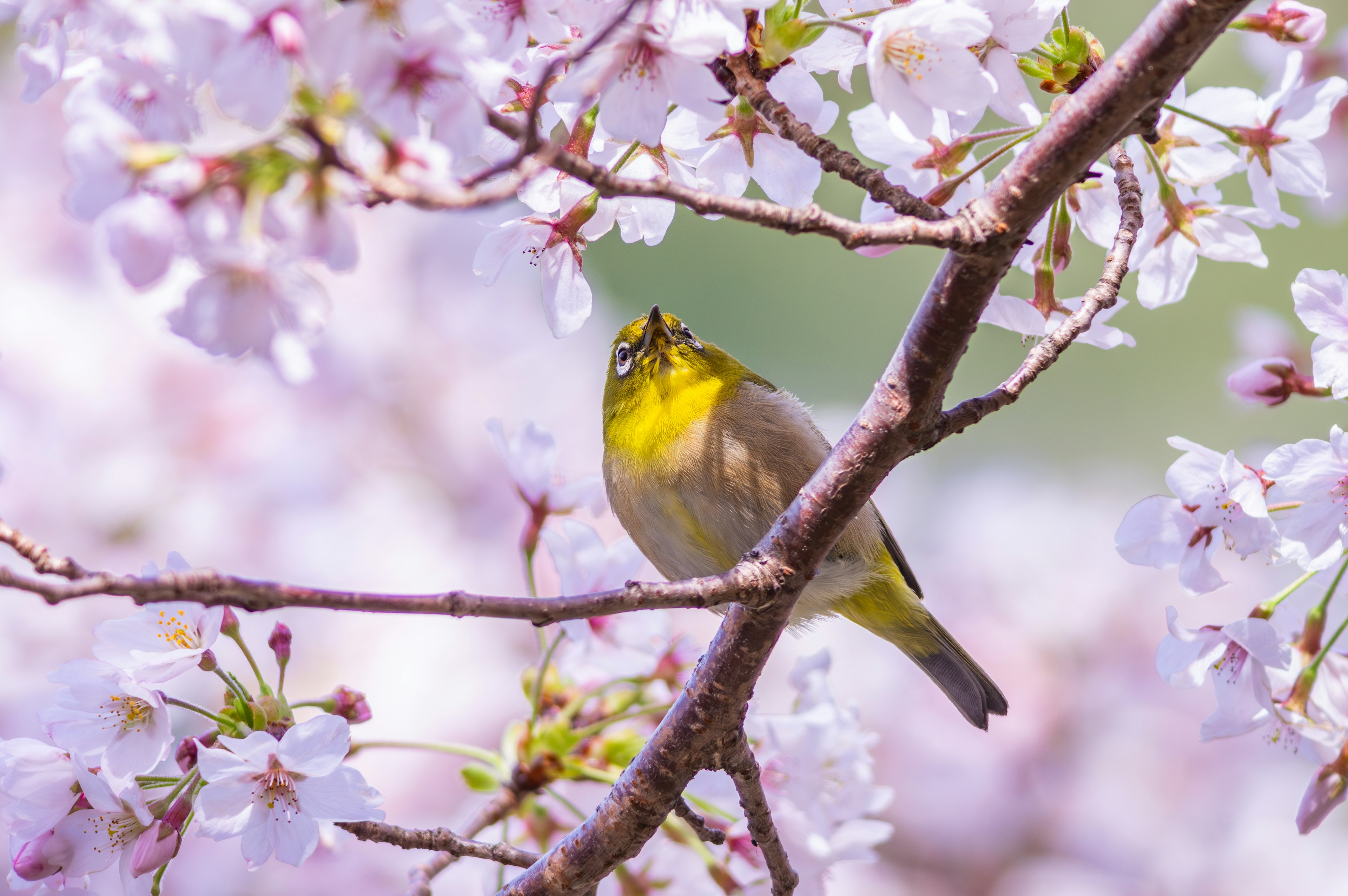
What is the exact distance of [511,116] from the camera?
109cm

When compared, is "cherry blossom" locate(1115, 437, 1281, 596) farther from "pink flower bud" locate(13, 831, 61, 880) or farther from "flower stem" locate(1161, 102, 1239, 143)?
"pink flower bud" locate(13, 831, 61, 880)

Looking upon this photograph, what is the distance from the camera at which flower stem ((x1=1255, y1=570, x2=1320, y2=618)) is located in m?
1.33

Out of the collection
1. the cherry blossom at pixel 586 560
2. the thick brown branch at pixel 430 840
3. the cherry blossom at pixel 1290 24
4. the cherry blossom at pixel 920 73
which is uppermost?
the cherry blossom at pixel 1290 24

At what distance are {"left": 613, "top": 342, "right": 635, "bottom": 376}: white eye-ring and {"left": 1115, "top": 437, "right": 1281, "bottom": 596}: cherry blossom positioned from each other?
143 centimetres

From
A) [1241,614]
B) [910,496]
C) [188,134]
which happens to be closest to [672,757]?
[188,134]

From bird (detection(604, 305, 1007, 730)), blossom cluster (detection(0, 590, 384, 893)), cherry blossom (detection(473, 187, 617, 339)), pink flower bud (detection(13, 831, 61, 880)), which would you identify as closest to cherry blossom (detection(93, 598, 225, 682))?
blossom cluster (detection(0, 590, 384, 893))

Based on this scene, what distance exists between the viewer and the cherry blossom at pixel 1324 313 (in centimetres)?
123

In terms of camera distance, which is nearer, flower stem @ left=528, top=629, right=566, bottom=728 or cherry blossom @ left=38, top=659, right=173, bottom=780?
cherry blossom @ left=38, top=659, right=173, bottom=780

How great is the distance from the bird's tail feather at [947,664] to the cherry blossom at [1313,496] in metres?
1.16

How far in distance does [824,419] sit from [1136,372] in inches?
155

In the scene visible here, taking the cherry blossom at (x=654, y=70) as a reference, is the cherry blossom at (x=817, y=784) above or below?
below

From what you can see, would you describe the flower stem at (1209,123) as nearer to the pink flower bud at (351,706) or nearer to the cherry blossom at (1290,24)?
the cherry blossom at (1290,24)

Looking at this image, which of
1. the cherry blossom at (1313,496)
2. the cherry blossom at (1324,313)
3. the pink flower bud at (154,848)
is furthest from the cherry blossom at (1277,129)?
the pink flower bud at (154,848)

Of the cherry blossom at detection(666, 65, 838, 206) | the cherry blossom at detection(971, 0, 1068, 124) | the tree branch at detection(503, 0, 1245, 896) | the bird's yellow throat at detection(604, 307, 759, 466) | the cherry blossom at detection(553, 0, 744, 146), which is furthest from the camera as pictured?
the bird's yellow throat at detection(604, 307, 759, 466)
